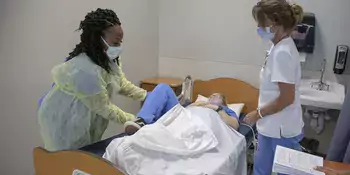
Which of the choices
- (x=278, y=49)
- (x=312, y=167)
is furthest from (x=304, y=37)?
(x=312, y=167)

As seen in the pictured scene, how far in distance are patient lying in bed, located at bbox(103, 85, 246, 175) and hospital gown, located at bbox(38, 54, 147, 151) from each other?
0.21m

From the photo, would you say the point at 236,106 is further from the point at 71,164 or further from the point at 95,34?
the point at 71,164

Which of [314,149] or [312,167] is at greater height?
[312,167]

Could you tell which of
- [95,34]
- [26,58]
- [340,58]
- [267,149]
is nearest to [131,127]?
[95,34]

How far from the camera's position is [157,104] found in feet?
7.65

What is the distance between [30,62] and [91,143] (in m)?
0.70

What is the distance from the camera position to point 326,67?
9.14 feet

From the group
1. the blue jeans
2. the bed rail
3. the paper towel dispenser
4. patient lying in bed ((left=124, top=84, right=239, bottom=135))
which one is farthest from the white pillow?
the bed rail

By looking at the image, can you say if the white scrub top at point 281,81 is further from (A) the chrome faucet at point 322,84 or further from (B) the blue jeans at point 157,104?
(A) the chrome faucet at point 322,84

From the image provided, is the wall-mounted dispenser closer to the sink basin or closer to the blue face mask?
the sink basin

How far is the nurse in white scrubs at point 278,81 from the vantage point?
5.44 feet

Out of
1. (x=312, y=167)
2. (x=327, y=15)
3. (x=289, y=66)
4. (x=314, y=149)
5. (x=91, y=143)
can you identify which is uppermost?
(x=327, y=15)

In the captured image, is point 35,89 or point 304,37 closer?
point 35,89

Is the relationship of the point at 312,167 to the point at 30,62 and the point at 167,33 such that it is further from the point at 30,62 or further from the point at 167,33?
the point at 167,33
